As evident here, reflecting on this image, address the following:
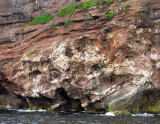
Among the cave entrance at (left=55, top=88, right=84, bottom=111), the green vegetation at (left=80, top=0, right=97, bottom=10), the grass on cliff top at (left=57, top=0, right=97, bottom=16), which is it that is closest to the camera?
the green vegetation at (left=80, top=0, right=97, bottom=10)

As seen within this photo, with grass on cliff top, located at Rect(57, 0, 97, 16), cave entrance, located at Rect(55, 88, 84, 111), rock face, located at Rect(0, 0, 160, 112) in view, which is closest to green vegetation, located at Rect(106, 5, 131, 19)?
rock face, located at Rect(0, 0, 160, 112)

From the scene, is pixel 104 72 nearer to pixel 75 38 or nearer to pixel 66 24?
pixel 75 38

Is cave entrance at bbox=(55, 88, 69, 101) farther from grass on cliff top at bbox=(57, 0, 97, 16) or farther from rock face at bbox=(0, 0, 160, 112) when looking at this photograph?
grass on cliff top at bbox=(57, 0, 97, 16)

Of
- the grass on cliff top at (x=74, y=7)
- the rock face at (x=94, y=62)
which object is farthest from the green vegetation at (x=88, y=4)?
the rock face at (x=94, y=62)

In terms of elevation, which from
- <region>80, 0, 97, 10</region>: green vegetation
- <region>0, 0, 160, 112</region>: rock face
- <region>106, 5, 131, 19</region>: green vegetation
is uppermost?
<region>80, 0, 97, 10</region>: green vegetation

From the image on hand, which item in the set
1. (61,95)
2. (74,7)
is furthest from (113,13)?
(61,95)

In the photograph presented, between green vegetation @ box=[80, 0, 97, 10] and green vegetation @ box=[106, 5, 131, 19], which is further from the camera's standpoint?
green vegetation @ box=[80, 0, 97, 10]

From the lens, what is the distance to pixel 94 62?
22266 mm

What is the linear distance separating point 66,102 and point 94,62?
6.12 m

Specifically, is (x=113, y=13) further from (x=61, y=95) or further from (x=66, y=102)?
(x=66, y=102)

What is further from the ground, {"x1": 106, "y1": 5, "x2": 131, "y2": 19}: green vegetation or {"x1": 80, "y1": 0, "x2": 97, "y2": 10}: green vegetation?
{"x1": 80, "y1": 0, "x2": 97, "y2": 10}: green vegetation

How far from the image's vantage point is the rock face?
69.6 ft

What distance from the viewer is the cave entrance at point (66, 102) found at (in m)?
24.9

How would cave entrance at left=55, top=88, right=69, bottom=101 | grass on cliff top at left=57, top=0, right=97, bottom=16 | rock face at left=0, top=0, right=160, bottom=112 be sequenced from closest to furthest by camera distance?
rock face at left=0, top=0, right=160, bottom=112 → grass on cliff top at left=57, top=0, right=97, bottom=16 → cave entrance at left=55, top=88, right=69, bottom=101
